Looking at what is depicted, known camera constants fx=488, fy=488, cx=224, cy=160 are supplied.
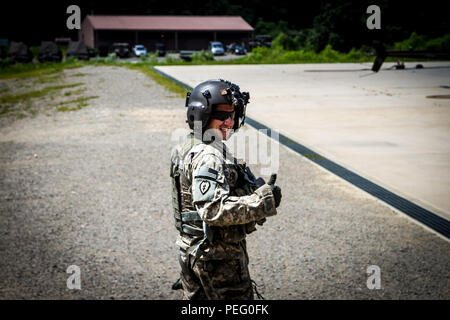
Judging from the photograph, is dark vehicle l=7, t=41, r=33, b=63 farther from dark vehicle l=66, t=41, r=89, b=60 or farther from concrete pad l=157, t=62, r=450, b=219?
concrete pad l=157, t=62, r=450, b=219

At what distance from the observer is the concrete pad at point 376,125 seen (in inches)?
300

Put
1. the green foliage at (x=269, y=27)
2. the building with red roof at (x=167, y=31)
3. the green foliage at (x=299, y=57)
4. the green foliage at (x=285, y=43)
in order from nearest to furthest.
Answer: the green foliage at (x=299, y=57) → the green foliage at (x=285, y=43) → the building with red roof at (x=167, y=31) → the green foliage at (x=269, y=27)

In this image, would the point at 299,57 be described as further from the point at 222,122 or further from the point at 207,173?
the point at 207,173

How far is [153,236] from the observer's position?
17.9 ft

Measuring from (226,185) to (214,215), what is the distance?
170 mm

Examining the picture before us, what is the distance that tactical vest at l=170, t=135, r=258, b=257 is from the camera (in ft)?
8.88

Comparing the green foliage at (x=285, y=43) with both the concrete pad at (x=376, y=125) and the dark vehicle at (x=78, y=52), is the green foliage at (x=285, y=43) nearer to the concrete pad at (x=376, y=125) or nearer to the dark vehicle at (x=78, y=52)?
the dark vehicle at (x=78, y=52)

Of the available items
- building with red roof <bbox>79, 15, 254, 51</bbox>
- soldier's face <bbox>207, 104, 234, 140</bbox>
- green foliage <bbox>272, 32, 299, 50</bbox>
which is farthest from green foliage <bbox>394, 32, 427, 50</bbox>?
soldier's face <bbox>207, 104, 234, 140</bbox>

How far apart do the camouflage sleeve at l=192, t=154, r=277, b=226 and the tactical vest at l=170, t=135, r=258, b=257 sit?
214 millimetres

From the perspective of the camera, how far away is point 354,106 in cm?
1498

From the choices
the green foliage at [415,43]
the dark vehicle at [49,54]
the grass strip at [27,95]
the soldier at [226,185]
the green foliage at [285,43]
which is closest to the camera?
the soldier at [226,185]

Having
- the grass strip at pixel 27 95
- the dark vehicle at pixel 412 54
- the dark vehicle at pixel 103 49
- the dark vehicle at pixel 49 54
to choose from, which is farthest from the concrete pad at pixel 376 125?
the dark vehicle at pixel 103 49

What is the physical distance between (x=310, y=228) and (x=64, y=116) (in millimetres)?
10091

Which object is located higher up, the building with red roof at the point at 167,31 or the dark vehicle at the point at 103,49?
the building with red roof at the point at 167,31
